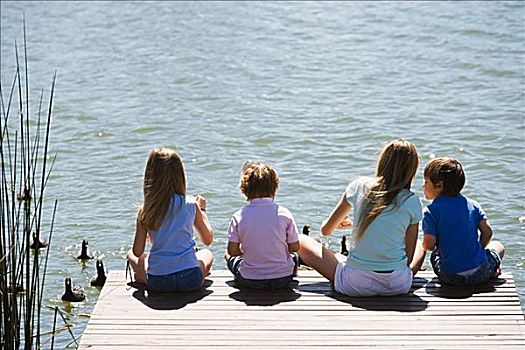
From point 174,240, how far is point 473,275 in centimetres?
148

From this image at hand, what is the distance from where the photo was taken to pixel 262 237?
223 inches

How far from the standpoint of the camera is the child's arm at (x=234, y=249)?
579cm

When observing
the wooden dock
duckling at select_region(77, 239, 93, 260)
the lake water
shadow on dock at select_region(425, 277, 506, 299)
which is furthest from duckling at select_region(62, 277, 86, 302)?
shadow on dock at select_region(425, 277, 506, 299)

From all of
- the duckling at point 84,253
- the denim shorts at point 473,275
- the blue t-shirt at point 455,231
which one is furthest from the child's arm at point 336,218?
the duckling at point 84,253

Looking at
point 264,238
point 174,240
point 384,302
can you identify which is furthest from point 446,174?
point 174,240

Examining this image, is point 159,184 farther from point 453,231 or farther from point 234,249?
point 453,231

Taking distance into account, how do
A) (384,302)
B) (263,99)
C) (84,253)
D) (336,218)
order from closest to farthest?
(384,302) → (336,218) → (84,253) → (263,99)

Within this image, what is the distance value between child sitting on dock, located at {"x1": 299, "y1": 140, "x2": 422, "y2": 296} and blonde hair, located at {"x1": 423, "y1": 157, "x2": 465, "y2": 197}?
143mm

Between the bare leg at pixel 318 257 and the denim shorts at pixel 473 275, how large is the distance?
512 mm

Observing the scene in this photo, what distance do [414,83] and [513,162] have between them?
2.56 meters

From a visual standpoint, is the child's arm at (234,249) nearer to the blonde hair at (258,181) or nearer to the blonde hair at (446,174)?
the blonde hair at (258,181)

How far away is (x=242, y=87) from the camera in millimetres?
11602

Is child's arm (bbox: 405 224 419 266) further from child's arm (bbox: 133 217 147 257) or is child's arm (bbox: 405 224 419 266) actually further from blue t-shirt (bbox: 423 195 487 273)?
child's arm (bbox: 133 217 147 257)

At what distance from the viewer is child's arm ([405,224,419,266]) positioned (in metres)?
5.60
